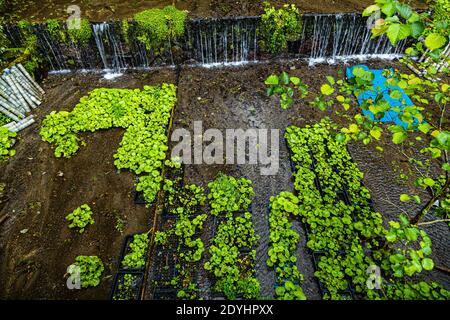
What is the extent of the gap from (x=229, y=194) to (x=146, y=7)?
6.33 meters

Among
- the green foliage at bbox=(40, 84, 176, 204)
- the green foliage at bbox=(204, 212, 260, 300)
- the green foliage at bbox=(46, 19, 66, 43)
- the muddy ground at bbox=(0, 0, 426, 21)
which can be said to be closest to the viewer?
the green foliage at bbox=(204, 212, 260, 300)

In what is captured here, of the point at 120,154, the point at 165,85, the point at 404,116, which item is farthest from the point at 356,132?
the point at 165,85

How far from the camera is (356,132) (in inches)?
127

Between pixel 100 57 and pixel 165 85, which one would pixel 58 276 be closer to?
pixel 165 85

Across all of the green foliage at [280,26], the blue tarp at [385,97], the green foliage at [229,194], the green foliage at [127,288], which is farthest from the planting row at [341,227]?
the green foliage at [280,26]

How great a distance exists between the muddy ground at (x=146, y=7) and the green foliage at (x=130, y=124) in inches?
102

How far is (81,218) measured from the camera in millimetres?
5316

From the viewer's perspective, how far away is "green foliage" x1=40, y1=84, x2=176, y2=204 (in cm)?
600

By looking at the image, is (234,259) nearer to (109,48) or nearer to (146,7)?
(109,48)

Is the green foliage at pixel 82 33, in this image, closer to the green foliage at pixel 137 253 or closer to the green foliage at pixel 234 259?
the green foliage at pixel 137 253

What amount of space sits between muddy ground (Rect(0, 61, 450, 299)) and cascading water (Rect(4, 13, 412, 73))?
1.72 feet

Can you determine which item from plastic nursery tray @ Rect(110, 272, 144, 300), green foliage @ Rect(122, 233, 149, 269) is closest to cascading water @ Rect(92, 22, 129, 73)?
green foliage @ Rect(122, 233, 149, 269)

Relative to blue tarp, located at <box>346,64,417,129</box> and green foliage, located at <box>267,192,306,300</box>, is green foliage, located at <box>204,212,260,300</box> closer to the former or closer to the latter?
green foliage, located at <box>267,192,306,300</box>

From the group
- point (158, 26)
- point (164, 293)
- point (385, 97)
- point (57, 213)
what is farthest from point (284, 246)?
point (158, 26)
